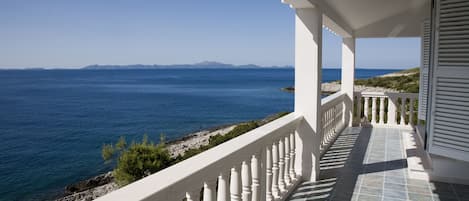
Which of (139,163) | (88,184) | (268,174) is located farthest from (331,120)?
(88,184)

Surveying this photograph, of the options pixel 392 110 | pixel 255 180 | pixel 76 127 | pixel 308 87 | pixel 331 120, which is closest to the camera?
pixel 255 180

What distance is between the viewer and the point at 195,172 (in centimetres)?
155

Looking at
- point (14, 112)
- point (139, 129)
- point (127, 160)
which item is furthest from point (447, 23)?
point (14, 112)

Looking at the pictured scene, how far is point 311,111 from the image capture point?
3756 millimetres

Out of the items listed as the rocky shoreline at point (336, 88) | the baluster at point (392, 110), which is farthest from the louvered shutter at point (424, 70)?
the rocky shoreline at point (336, 88)

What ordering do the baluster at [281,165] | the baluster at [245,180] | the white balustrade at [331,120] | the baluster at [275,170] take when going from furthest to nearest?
the white balustrade at [331,120], the baluster at [281,165], the baluster at [275,170], the baluster at [245,180]

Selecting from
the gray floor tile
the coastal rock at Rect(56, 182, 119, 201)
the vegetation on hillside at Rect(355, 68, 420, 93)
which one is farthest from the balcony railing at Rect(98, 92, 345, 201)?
the vegetation on hillside at Rect(355, 68, 420, 93)

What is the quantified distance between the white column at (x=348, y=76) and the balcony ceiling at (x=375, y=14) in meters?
0.37

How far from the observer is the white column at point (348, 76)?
7418 mm

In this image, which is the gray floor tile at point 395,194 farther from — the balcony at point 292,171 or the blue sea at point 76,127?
the blue sea at point 76,127

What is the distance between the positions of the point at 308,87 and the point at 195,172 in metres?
2.44

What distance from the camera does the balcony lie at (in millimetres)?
1521

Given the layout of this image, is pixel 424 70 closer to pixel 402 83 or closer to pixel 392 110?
pixel 392 110

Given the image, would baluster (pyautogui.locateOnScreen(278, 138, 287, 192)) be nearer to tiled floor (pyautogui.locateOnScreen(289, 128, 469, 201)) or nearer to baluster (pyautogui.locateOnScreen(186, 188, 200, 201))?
tiled floor (pyautogui.locateOnScreen(289, 128, 469, 201))
